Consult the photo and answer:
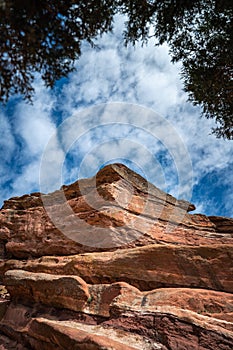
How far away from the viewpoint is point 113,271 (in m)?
12.2

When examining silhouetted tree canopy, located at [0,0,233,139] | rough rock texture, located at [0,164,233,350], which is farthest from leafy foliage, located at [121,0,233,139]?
rough rock texture, located at [0,164,233,350]

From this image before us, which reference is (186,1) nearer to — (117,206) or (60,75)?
(60,75)

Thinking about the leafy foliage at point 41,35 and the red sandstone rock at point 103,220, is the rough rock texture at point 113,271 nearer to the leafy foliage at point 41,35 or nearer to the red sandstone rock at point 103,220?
the red sandstone rock at point 103,220

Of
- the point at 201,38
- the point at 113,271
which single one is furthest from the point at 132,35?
the point at 113,271

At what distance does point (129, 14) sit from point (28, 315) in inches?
511

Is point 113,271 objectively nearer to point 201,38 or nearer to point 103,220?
point 103,220

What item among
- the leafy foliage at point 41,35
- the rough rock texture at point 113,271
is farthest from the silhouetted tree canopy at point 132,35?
the rough rock texture at point 113,271

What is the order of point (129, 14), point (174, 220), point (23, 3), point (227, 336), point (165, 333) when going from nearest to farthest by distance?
point (23, 3) < point (227, 336) < point (165, 333) < point (129, 14) < point (174, 220)

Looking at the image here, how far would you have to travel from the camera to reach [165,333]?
797 cm

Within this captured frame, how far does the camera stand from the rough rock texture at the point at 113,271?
8305mm

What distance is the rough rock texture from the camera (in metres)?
8.30

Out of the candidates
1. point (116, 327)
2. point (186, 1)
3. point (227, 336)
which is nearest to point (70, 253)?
point (116, 327)

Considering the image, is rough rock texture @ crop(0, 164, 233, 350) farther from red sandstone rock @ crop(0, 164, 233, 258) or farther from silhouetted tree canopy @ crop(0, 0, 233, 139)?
silhouetted tree canopy @ crop(0, 0, 233, 139)

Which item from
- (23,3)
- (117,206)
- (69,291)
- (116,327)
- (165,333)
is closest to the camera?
(23,3)
